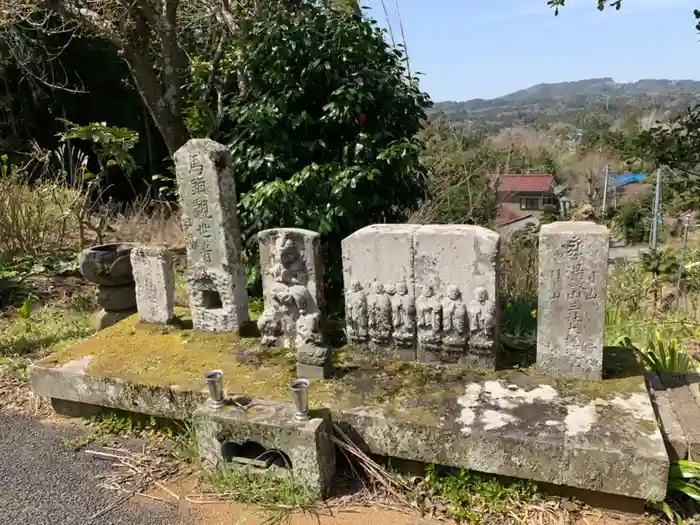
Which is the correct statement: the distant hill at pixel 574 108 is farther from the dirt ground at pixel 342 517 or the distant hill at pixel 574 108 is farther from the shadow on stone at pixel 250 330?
the dirt ground at pixel 342 517

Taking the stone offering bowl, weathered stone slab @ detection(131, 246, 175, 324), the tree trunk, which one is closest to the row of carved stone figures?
weathered stone slab @ detection(131, 246, 175, 324)

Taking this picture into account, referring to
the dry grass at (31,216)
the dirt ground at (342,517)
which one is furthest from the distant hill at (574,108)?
the dry grass at (31,216)

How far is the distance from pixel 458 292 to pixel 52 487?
9.46 ft

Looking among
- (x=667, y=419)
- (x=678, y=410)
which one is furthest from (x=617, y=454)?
(x=678, y=410)

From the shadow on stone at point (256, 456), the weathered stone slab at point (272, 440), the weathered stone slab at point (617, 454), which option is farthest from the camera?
the shadow on stone at point (256, 456)

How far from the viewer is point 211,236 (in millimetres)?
4512

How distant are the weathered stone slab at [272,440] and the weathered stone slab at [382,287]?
946 mm

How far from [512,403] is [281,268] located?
185cm

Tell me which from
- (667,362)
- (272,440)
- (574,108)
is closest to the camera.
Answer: (272,440)

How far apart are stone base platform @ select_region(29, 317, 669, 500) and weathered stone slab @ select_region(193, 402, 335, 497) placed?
0.20m

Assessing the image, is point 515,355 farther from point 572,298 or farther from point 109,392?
point 109,392

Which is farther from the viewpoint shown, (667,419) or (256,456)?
(256,456)

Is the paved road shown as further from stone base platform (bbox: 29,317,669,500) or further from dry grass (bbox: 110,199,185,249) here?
dry grass (bbox: 110,199,185,249)

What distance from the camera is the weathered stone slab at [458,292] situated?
3.68 metres
